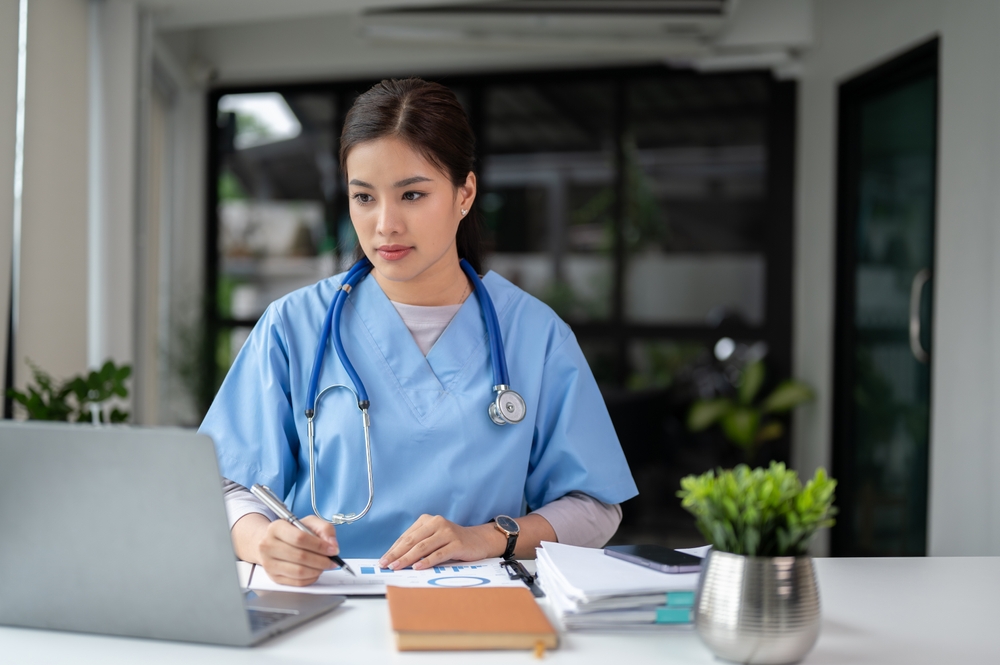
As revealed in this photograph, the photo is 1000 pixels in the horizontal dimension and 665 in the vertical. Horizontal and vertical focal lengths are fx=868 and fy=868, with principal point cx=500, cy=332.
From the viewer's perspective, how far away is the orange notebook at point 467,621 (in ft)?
2.95

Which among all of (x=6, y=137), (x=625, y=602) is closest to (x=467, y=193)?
(x=625, y=602)

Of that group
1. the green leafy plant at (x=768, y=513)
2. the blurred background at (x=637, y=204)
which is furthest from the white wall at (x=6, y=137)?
the green leafy plant at (x=768, y=513)

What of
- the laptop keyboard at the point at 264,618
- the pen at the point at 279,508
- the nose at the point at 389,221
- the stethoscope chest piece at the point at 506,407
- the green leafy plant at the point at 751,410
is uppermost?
the nose at the point at 389,221

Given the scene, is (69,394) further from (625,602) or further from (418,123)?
(625,602)

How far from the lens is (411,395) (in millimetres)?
1463

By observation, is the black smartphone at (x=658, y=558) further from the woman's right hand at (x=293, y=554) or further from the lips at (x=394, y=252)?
the lips at (x=394, y=252)

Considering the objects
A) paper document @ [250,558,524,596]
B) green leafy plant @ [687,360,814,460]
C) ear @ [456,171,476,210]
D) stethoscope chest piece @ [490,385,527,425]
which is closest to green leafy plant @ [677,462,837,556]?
paper document @ [250,558,524,596]

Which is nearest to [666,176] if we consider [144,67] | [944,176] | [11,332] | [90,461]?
[944,176]

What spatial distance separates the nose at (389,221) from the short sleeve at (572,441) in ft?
1.19

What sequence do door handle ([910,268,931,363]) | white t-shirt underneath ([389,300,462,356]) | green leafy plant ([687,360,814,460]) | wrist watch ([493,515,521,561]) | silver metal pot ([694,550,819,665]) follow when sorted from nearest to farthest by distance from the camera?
silver metal pot ([694,550,819,665])
wrist watch ([493,515,521,561])
white t-shirt underneath ([389,300,462,356])
door handle ([910,268,931,363])
green leafy plant ([687,360,814,460])

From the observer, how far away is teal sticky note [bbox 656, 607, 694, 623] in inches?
38.5

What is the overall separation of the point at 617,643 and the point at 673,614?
0.08m

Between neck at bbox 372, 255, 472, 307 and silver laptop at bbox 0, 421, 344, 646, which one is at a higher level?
neck at bbox 372, 255, 472, 307

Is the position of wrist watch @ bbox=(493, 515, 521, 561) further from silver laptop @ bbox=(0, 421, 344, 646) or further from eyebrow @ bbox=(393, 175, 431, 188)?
eyebrow @ bbox=(393, 175, 431, 188)
